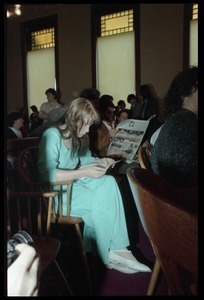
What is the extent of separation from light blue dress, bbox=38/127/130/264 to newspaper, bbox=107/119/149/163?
387 millimetres

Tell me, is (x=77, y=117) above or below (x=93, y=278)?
above

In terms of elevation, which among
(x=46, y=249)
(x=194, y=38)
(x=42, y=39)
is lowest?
(x=46, y=249)

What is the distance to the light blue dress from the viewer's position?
1.59 m

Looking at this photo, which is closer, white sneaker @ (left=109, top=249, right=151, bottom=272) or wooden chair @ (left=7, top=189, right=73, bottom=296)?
wooden chair @ (left=7, top=189, right=73, bottom=296)

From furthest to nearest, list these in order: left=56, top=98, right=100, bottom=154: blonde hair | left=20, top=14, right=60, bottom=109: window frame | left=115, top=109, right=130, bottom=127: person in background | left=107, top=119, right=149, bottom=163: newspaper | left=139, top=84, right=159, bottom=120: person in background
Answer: left=115, top=109, right=130, bottom=127: person in background, left=20, top=14, right=60, bottom=109: window frame, left=139, top=84, right=159, bottom=120: person in background, left=107, top=119, right=149, bottom=163: newspaper, left=56, top=98, right=100, bottom=154: blonde hair

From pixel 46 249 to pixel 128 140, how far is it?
3.32 feet

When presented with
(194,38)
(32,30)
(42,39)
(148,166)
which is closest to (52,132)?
(148,166)

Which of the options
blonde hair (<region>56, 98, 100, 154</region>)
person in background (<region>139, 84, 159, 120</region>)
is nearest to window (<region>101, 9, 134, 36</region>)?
person in background (<region>139, 84, 159, 120</region>)

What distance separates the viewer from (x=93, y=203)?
1.59m

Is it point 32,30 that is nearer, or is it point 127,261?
point 127,261

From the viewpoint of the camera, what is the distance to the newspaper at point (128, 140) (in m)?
2.00

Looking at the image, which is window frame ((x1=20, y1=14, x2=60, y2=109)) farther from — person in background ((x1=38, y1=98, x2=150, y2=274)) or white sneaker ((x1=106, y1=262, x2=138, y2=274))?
white sneaker ((x1=106, y1=262, x2=138, y2=274))

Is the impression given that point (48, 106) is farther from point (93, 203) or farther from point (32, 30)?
point (93, 203)

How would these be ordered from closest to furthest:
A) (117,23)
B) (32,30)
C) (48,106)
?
(48,106)
(32,30)
(117,23)
